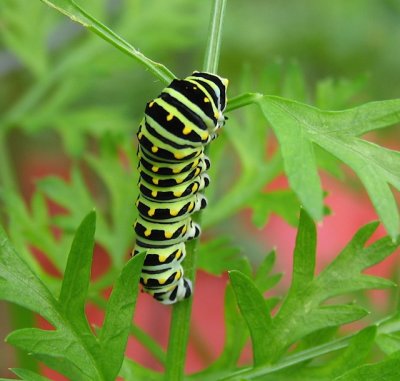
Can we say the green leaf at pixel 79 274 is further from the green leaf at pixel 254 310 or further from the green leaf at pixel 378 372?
the green leaf at pixel 378 372

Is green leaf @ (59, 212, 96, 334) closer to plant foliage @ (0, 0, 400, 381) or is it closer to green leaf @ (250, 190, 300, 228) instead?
plant foliage @ (0, 0, 400, 381)

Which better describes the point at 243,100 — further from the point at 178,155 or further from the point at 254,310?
the point at 254,310

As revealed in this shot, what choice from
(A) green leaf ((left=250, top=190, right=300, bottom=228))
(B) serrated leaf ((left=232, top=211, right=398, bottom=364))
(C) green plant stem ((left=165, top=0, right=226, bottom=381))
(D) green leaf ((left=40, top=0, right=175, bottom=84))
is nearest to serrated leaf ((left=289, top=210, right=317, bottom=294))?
(B) serrated leaf ((left=232, top=211, right=398, bottom=364))

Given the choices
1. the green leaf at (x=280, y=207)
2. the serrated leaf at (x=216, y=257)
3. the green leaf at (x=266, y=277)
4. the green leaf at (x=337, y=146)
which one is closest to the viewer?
the green leaf at (x=337, y=146)

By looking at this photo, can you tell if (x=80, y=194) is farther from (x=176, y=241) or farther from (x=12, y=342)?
(x=12, y=342)

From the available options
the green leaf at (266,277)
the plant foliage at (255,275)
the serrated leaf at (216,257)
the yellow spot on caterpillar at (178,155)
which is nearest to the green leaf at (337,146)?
the plant foliage at (255,275)

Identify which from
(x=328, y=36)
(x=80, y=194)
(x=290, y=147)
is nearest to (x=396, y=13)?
(x=328, y=36)
